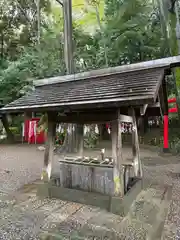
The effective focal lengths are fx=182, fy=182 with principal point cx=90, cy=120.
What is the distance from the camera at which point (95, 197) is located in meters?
3.30

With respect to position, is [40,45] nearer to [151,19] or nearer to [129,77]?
[151,19]

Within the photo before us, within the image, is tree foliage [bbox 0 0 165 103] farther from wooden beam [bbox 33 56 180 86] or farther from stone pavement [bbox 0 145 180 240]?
stone pavement [bbox 0 145 180 240]

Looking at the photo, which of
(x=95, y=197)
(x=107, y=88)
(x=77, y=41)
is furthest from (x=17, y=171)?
(x=77, y=41)

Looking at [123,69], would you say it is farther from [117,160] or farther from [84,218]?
[84,218]

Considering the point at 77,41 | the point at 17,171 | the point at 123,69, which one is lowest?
the point at 17,171

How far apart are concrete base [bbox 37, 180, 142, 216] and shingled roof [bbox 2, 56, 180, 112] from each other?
5.40ft

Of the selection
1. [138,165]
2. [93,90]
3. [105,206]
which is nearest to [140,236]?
[105,206]

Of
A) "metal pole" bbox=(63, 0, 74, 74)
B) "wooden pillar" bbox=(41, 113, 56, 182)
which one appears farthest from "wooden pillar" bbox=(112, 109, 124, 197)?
"metal pole" bbox=(63, 0, 74, 74)

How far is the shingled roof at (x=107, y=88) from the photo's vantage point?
2621 mm

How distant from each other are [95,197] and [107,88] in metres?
1.97

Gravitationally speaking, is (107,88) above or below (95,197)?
above

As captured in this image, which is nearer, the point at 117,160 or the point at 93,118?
the point at 117,160

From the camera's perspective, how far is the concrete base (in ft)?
10.0

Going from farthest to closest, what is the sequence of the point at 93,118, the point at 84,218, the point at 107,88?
the point at 93,118
the point at 107,88
the point at 84,218
